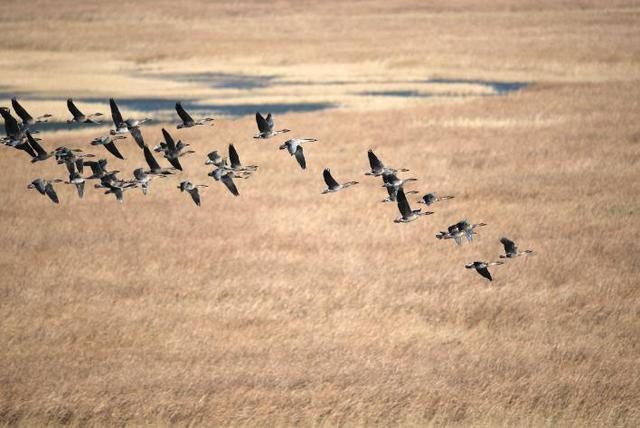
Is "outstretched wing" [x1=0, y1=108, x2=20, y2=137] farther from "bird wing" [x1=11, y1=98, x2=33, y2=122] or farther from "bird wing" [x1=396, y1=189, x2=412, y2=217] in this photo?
"bird wing" [x1=396, y1=189, x2=412, y2=217]

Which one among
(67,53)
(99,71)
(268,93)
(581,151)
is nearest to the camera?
(581,151)

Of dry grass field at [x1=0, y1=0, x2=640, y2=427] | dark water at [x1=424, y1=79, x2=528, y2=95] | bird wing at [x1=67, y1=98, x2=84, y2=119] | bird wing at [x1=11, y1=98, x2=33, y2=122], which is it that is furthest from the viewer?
dark water at [x1=424, y1=79, x2=528, y2=95]

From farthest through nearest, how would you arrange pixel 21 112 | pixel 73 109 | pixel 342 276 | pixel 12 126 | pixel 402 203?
1. pixel 342 276
2. pixel 73 109
3. pixel 21 112
4. pixel 12 126
5. pixel 402 203

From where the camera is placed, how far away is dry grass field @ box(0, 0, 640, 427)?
59.1 feet

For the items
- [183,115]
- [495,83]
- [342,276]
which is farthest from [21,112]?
[495,83]

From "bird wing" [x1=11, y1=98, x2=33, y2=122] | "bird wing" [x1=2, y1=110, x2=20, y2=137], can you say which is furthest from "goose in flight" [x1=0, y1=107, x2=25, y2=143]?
"bird wing" [x1=11, y1=98, x2=33, y2=122]

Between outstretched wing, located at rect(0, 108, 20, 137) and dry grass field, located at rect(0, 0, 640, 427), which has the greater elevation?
outstretched wing, located at rect(0, 108, 20, 137)

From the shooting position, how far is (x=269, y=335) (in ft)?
69.4

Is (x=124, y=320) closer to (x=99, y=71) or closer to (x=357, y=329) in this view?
(x=357, y=329)

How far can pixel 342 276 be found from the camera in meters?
24.8

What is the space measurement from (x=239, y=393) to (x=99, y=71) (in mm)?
53566

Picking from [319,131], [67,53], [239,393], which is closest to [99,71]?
[67,53]

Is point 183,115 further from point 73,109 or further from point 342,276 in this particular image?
point 342,276

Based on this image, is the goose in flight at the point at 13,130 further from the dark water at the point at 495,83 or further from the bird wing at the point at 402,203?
the dark water at the point at 495,83
